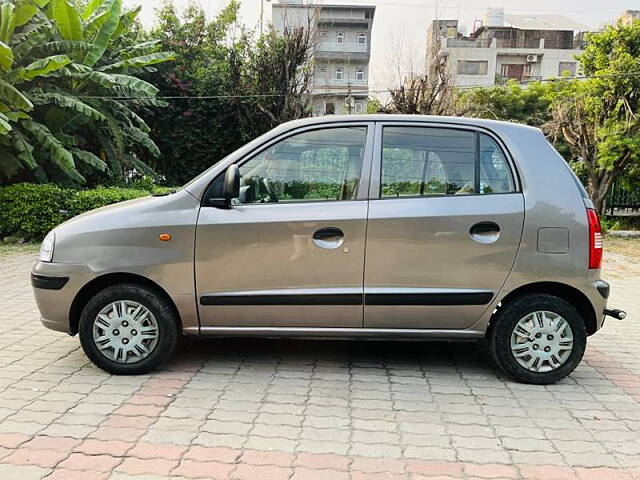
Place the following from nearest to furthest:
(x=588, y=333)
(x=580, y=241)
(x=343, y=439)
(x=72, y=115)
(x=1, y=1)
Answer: (x=343, y=439) → (x=580, y=241) → (x=588, y=333) → (x=1, y=1) → (x=72, y=115)

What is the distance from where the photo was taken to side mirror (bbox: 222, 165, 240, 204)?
3.84 m

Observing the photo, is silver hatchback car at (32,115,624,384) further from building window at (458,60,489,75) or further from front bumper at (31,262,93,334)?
building window at (458,60,489,75)

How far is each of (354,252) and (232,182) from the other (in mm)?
1000

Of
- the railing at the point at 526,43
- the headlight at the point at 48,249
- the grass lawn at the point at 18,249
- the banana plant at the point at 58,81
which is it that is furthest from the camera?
the railing at the point at 526,43

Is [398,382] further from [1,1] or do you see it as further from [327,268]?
[1,1]

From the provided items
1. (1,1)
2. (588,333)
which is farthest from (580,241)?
(1,1)

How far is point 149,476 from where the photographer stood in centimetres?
279

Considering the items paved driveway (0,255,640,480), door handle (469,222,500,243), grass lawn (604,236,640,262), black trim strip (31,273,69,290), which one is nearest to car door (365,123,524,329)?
door handle (469,222,500,243)

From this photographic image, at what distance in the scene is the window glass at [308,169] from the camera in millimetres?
4039

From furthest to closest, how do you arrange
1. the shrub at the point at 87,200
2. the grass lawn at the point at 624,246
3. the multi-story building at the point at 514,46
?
the multi-story building at the point at 514,46
the grass lawn at the point at 624,246
the shrub at the point at 87,200

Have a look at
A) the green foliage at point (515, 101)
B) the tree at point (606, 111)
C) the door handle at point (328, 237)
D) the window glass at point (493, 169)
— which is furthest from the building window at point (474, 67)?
the door handle at point (328, 237)

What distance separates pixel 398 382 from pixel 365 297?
0.72m

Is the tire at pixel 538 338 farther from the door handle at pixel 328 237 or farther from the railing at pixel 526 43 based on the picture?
the railing at pixel 526 43

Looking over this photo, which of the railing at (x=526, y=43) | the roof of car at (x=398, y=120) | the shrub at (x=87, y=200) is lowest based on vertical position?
the shrub at (x=87, y=200)
